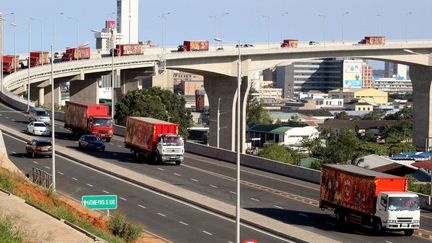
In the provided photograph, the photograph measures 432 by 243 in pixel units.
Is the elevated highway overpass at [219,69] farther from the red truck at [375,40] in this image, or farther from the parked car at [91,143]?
the parked car at [91,143]

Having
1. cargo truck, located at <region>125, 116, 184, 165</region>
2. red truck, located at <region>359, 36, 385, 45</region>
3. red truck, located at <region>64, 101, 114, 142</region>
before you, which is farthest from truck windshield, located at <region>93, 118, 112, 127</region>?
red truck, located at <region>359, 36, 385, 45</region>

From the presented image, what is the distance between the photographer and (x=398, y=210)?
139 feet

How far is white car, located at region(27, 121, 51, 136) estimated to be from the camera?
273 feet

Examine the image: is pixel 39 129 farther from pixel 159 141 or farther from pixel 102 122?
pixel 159 141

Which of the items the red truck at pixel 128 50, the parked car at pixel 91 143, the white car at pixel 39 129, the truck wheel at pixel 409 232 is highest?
A: the red truck at pixel 128 50

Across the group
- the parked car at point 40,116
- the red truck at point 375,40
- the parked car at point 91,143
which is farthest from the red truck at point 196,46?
the parked car at point 91,143

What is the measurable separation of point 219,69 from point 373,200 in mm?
84596

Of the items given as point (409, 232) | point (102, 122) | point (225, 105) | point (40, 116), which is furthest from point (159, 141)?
point (225, 105)

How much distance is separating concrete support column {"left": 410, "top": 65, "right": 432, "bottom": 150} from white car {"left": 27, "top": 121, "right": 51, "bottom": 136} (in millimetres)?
74164

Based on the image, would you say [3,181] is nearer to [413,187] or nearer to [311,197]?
[311,197]

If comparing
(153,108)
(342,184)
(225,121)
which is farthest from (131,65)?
(342,184)

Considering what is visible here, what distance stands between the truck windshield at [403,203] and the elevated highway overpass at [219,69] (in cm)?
7444

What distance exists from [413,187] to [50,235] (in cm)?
3949

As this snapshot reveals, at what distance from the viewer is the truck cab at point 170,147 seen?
65.9 metres
